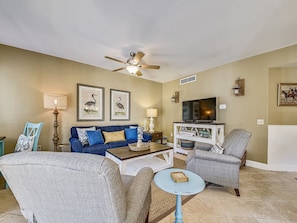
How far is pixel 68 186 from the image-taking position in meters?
0.76

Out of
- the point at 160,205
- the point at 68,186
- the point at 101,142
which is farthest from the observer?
the point at 101,142

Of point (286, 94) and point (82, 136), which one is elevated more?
point (286, 94)

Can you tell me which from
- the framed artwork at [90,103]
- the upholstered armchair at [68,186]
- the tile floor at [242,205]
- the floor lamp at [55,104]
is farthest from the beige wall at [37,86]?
the upholstered armchair at [68,186]

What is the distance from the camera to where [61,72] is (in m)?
3.55

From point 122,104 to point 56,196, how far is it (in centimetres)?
386

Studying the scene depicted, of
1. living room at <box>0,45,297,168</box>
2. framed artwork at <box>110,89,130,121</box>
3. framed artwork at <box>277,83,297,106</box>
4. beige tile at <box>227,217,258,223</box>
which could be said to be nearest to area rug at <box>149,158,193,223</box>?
beige tile at <box>227,217,258,223</box>

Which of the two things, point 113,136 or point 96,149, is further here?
point 113,136

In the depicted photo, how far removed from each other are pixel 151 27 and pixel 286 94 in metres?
3.28

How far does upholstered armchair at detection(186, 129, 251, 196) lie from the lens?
203 cm

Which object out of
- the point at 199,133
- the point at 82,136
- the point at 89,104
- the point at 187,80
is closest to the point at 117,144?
the point at 82,136

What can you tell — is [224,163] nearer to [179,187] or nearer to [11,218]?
[179,187]

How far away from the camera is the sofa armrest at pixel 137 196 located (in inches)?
36.3

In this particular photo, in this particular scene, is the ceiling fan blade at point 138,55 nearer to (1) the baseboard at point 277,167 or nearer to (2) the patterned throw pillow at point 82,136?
(2) the patterned throw pillow at point 82,136

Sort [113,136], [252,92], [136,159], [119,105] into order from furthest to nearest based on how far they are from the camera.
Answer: [119,105] < [113,136] < [252,92] < [136,159]
